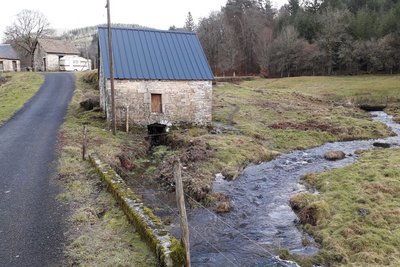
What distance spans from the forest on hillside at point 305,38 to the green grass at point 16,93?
1765 inches

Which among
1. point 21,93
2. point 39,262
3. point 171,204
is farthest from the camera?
point 21,93

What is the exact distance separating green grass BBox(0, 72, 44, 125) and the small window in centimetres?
1030

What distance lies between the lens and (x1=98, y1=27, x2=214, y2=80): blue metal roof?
25625mm

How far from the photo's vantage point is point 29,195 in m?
12.8

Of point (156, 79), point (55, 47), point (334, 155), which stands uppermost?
point (55, 47)

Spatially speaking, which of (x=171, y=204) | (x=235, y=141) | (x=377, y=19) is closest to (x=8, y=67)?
(x=235, y=141)

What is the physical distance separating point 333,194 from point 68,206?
413 inches

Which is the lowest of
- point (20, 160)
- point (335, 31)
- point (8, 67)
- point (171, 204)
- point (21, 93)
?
point (171, 204)

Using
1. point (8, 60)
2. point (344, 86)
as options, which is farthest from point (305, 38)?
point (8, 60)

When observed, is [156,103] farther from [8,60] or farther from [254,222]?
[8,60]

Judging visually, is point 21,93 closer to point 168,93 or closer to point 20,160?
point 168,93

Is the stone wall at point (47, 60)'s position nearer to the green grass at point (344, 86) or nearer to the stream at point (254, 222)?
the green grass at point (344, 86)

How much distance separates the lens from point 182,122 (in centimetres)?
2683

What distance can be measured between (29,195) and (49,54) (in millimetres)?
61582
